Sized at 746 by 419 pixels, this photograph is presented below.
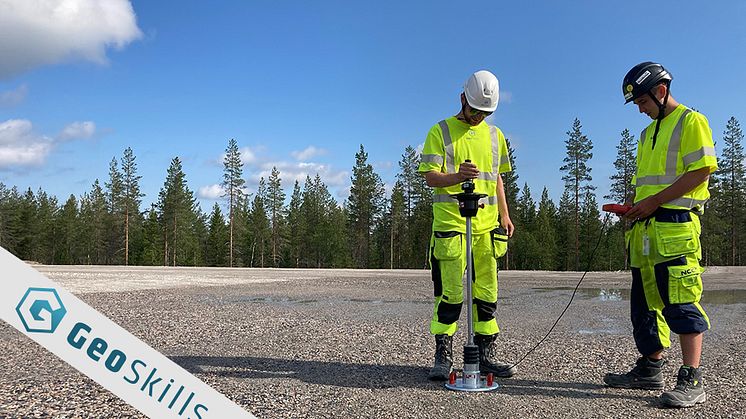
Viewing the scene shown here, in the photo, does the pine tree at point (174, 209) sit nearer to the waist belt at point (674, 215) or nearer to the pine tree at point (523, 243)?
the pine tree at point (523, 243)

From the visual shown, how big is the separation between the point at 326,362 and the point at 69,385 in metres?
1.98

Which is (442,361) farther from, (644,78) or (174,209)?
(174,209)

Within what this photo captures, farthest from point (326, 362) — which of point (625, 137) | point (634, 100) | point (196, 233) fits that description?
point (196, 233)

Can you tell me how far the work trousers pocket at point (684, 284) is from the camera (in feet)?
13.3

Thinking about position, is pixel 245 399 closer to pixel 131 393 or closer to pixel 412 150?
pixel 131 393

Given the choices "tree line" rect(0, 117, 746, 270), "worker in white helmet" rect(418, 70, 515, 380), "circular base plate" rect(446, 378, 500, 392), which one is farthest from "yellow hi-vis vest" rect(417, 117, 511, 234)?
"tree line" rect(0, 117, 746, 270)

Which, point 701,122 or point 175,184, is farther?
point 175,184

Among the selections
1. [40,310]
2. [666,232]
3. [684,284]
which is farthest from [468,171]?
[40,310]

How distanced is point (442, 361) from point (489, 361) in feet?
1.43

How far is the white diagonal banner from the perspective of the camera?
174cm

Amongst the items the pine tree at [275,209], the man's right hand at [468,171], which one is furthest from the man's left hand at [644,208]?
the pine tree at [275,209]

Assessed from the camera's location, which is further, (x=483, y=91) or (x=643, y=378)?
(x=483, y=91)

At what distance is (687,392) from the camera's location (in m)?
3.87

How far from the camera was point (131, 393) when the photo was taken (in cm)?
191
